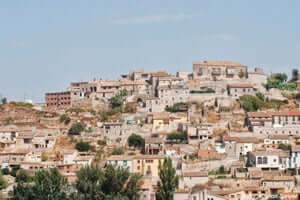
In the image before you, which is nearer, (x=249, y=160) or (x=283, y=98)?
(x=249, y=160)

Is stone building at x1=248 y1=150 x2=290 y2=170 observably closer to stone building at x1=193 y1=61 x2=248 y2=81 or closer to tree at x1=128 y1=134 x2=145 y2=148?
tree at x1=128 y1=134 x2=145 y2=148

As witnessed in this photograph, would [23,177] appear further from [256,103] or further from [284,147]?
[256,103]

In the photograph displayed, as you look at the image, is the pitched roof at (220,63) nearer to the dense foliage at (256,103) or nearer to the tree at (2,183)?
the dense foliage at (256,103)

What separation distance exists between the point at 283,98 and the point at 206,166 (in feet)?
61.3

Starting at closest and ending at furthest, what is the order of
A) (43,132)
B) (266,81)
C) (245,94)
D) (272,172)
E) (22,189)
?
(22,189)
(272,172)
(43,132)
(245,94)
(266,81)

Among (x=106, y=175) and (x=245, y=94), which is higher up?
(x=245, y=94)

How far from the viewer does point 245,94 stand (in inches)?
2677

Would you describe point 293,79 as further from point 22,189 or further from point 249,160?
point 22,189

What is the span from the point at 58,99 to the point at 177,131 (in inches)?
632

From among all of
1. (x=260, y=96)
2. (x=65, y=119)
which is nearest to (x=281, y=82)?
(x=260, y=96)

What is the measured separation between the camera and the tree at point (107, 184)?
44938 mm

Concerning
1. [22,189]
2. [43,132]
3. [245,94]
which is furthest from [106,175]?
[245,94]

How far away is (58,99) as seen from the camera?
72.8 meters

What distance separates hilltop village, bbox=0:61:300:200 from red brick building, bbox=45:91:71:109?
11 centimetres
